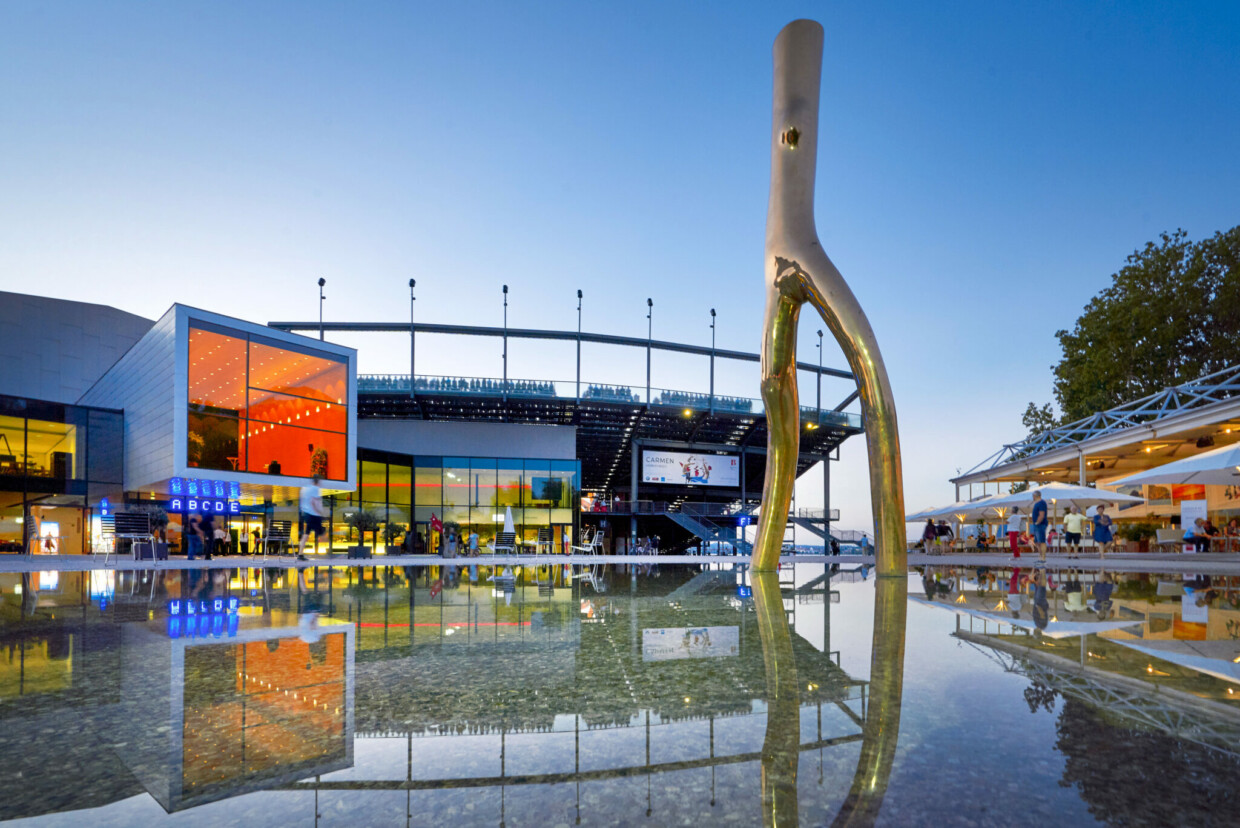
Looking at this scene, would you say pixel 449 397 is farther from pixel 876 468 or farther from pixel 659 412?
pixel 876 468

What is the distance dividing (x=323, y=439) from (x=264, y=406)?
2452 mm

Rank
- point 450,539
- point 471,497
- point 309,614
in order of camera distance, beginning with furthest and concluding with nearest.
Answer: point 471,497, point 450,539, point 309,614

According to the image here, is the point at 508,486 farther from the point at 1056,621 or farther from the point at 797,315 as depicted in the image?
the point at 1056,621

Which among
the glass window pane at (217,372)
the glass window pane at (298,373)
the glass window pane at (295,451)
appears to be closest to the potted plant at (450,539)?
the glass window pane at (295,451)

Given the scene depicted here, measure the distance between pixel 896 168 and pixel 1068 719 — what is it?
84.9ft

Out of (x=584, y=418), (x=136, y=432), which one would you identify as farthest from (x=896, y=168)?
(x=136, y=432)

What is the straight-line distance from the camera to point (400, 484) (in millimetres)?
35031

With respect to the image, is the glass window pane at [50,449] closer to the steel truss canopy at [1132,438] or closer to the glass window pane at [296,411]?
the glass window pane at [296,411]

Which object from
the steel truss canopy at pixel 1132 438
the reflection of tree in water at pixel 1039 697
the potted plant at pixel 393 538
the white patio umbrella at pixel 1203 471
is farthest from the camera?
the potted plant at pixel 393 538

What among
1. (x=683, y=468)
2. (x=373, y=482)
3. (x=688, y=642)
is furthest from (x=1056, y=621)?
(x=683, y=468)

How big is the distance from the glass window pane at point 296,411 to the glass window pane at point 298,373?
0.23 m

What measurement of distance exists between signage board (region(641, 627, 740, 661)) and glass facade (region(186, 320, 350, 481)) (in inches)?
865

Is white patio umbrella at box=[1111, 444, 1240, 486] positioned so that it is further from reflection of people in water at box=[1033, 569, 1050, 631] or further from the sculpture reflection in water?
the sculpture reflection in water

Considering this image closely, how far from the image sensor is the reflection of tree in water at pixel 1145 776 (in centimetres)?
172
